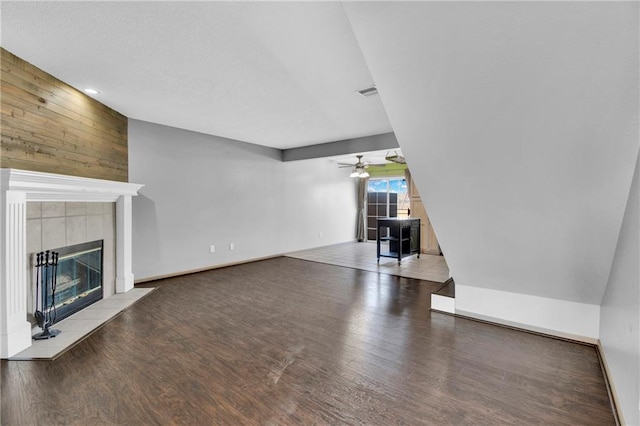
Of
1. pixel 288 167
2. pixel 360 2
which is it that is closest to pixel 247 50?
pixel 360 2

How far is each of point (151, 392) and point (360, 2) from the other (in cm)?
269

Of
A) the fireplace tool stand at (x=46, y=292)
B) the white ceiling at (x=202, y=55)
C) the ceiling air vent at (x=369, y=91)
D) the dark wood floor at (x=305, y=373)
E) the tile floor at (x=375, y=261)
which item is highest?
the white ceiling at (x=202, y=55)

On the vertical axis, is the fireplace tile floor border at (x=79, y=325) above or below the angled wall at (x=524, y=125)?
below

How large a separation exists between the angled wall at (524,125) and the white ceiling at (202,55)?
654 mm

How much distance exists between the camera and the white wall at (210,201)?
4539mm

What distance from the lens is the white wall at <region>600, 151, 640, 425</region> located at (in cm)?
148

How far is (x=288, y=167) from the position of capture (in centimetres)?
696

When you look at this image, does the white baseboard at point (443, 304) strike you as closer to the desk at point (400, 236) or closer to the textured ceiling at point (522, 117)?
the textured ceiling at point (522, 117)

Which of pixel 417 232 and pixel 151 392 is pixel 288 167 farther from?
pixel 151 392

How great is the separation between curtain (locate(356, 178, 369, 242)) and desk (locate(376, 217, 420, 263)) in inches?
111

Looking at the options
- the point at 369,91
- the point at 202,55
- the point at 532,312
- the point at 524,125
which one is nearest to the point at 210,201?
the point at 202,55

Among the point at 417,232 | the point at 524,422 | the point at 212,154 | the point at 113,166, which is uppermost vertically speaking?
the point at 212,154

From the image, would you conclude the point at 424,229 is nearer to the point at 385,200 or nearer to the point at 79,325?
the point at 385,200

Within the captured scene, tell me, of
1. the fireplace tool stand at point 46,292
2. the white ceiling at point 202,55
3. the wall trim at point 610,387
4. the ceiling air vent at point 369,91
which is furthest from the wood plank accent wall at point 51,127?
the wall trim at point 610,387
